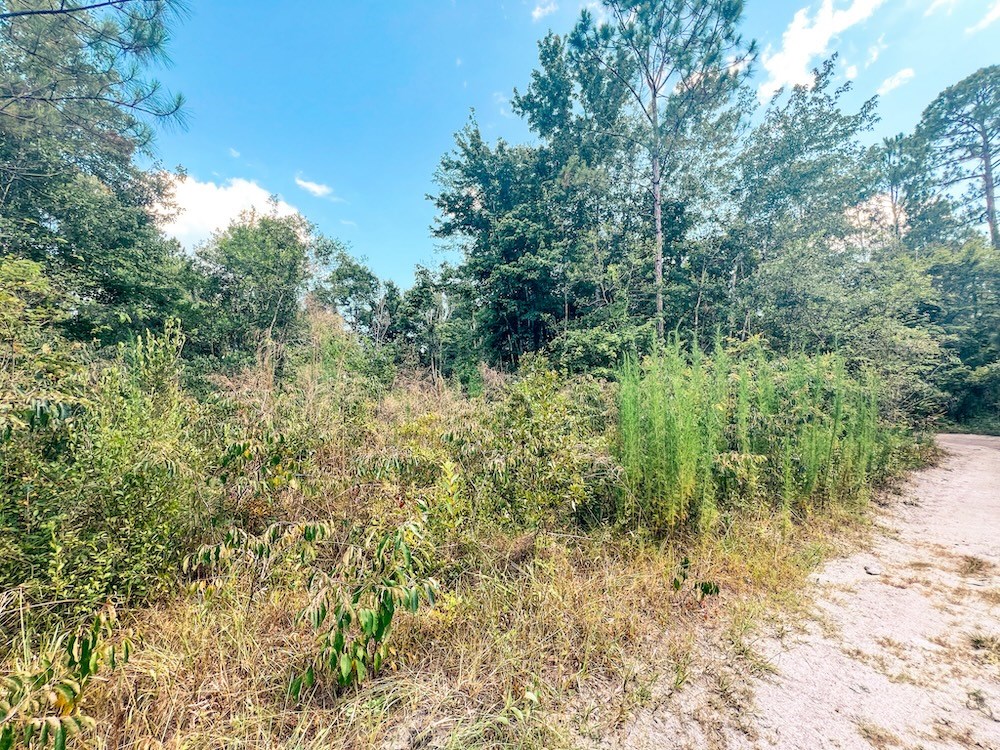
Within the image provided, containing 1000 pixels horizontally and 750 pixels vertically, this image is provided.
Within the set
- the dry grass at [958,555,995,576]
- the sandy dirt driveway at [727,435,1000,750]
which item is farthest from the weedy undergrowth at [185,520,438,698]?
the dry grass at [958,555,995,576]

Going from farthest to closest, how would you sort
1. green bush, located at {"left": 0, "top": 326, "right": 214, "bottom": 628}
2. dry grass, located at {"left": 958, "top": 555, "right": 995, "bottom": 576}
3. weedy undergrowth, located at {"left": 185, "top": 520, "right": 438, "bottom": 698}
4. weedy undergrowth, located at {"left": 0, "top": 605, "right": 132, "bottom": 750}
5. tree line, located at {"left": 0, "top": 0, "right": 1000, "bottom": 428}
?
tree line, located at {"left": 0, "top": 0, "right": 1000, "bottom": 428} → dry grass, located at {"left": 958, "top": 555, "right": 995, "bottom": 576} → green bush, located at {"left": 0, "top": 326, "right": 214, "bottom": 628} → weedy undergrowth, located at {"left": 185, "top": 520, "right": 438, "bottom": 698} → weedy undergrowth, located at {"left": 0, "top": 605, "right": 132, "bottom": 750}

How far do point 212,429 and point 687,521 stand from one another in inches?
128

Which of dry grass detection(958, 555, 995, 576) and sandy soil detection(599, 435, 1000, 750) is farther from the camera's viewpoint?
dry grass detection(958, 555, 995, 576)

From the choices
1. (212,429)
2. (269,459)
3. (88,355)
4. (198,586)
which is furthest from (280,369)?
(198,586)

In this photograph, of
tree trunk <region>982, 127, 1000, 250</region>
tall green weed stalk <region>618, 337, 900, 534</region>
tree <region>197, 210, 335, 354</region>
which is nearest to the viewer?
tall green weed stalk <region>618, 337, 900, 534</region>

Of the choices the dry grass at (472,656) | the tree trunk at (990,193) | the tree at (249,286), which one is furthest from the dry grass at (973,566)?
the tree trunk at (990,193)

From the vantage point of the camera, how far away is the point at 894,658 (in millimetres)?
1584

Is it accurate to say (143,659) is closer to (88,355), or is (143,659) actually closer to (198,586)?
(198,586)

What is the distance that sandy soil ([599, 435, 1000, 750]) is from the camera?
124 cm

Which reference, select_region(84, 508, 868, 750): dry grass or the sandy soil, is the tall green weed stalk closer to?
select_region(84, 508, 868, 750): dry grass

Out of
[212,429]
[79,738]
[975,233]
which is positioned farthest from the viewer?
[975,233]

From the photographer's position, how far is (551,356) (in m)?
9.12

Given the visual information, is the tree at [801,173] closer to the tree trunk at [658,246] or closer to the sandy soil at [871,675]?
the tree trunk at [658,246]

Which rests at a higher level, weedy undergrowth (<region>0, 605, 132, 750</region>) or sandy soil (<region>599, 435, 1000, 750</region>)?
weedy undergrowth (<region>0, 605, 132, 750</region>)
